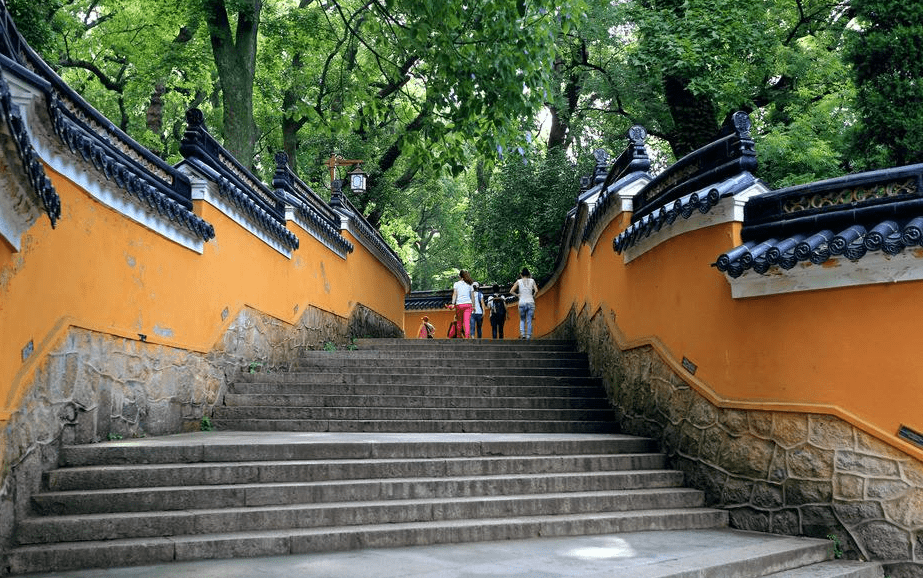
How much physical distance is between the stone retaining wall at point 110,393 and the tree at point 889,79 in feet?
27.6

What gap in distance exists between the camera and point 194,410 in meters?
8.48

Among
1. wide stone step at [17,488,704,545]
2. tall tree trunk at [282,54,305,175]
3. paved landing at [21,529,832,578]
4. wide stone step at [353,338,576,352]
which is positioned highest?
tall tree trunk at [282,54,305,175]

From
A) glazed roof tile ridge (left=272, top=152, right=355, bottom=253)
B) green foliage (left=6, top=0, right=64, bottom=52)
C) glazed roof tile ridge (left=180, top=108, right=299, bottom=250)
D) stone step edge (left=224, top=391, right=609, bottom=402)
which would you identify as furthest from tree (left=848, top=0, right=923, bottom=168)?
green foliage (left=6, top=0, right=64, bottom=52)

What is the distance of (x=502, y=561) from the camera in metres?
5.02

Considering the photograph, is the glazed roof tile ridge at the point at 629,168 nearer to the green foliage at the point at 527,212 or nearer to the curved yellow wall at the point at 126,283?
the curved yellow wall at the point at 126,283

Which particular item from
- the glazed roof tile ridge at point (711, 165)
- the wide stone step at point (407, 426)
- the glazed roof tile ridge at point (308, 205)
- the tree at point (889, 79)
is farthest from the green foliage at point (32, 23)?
the tree at point (889, 79)

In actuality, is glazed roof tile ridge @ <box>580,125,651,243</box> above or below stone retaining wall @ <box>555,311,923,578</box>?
above

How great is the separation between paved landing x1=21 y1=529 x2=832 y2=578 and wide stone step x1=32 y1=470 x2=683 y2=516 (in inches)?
30.8

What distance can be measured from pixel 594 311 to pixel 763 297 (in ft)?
15.5

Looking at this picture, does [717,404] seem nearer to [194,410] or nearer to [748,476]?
[748,476]

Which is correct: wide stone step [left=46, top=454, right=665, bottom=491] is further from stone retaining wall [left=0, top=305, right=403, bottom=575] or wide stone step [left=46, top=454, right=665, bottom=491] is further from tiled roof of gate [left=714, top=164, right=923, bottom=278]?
tiled roof of gate [left=714, top=164, right=923, bottom=278]

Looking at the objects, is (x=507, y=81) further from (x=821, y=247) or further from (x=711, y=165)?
(x=821, y=247)

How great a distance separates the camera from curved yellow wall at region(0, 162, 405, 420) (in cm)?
512

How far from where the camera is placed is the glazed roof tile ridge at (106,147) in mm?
4715
